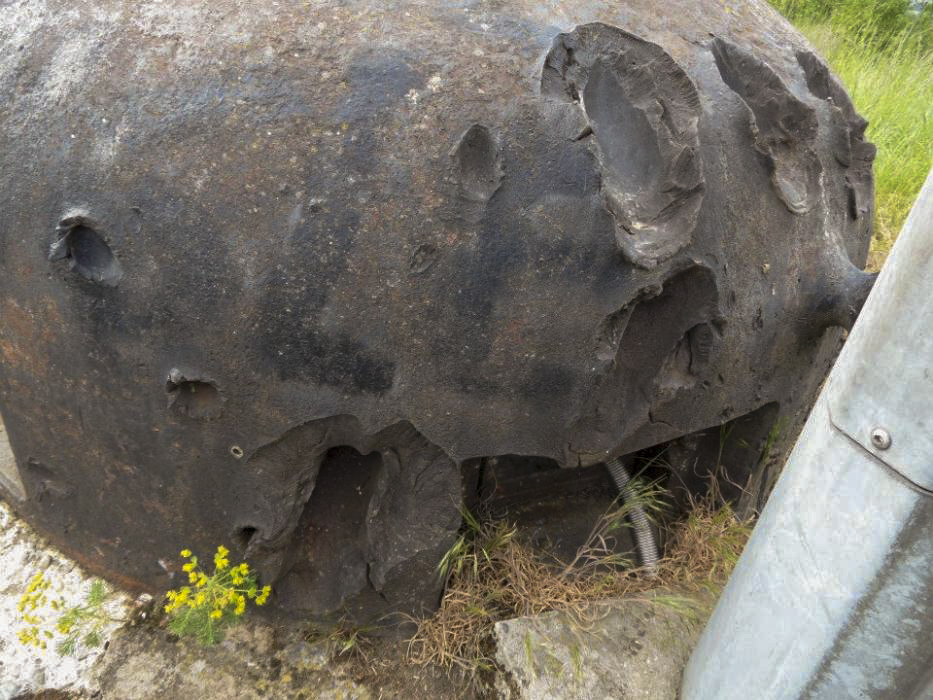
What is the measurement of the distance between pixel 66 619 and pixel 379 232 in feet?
3.59

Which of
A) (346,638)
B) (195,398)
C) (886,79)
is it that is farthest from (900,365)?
(886,79)

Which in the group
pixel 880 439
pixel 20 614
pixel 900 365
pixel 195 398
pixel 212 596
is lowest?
pixel 20 614

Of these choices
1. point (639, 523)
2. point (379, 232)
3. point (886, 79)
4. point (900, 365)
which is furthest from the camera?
point (886, 79)

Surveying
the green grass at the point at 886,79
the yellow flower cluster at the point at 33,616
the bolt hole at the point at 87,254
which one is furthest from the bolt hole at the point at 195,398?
the green grass at the point at 886,79

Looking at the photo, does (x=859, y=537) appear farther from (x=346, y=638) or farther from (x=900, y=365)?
(x=346, y=638)

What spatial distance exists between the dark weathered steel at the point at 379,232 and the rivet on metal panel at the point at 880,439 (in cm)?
40

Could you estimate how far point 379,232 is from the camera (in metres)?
1.22

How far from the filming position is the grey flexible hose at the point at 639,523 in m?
1.88

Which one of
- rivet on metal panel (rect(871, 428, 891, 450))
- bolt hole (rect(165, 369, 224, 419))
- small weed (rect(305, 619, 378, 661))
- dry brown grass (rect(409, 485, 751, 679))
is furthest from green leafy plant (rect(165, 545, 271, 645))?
rivet on metal panel (rect(871, 428, 891, 450))

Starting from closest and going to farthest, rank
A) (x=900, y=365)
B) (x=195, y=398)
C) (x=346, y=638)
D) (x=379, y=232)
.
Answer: (x=900, y=365), (x=379, y=232), (x=195, y=398), (x=346, y=638)

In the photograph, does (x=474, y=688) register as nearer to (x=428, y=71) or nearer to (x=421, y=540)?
(x=421, y=540)

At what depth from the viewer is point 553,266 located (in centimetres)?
125

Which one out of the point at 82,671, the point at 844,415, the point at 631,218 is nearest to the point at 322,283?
the point at 631,218

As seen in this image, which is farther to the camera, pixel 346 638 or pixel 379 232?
pixel 346 638
